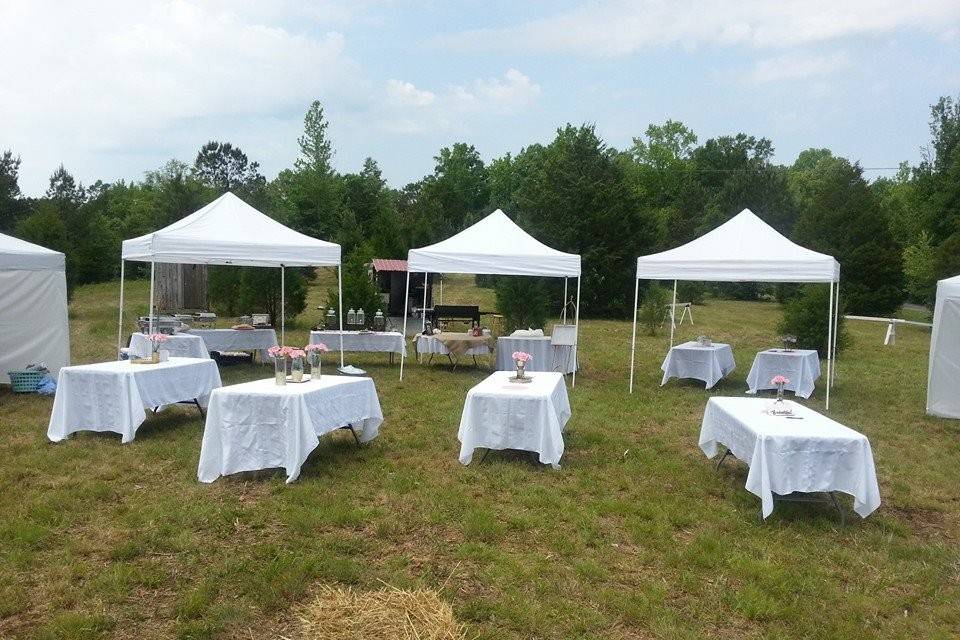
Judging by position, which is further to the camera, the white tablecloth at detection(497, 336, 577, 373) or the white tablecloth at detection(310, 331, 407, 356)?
the white tablecloth at detection(310, 331, 407, 356)

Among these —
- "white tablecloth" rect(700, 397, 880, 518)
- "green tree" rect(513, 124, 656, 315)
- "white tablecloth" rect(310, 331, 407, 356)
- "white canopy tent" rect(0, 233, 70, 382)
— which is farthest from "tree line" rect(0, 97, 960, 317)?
"white tablecloth" rect(700, 397, 880, 518)

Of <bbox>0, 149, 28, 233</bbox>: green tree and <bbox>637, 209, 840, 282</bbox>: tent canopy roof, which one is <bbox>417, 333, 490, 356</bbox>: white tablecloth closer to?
<bbox>637, 209, 840, 282</bbox>: tent canopy roof

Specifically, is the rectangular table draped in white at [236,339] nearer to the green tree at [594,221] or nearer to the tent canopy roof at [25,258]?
the tent canopy roof at [25,258]

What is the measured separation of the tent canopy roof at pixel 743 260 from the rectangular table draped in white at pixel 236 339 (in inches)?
224

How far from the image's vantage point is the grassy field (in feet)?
10.9

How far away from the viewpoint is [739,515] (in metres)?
4.67

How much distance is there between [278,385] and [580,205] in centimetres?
1752

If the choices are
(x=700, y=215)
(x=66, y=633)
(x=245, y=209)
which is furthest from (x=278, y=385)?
(x=700, y=215)

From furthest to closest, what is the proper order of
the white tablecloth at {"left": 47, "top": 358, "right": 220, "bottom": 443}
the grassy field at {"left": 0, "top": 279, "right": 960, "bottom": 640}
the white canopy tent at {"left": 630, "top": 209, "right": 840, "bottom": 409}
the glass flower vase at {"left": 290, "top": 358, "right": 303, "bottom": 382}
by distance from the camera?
1. the white canopy tent at {"left": 630, "top": 209, "right": 840, "bottom": 409}
2. the white tablecloth at {"left": 47, "top": 358, "right": 220, "bottom": 443}
3. the glass flower vase at {"left": 290, "top": 358, "right": 303, "bottom": 382}
4. the grassy field at {"left": 0, "top": 279, "right": 960, "bottom": 640}

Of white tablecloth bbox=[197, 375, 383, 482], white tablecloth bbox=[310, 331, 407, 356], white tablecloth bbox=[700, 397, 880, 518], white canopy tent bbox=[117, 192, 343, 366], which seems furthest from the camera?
white tablecloth bbox=[310, 331, 407, 356]

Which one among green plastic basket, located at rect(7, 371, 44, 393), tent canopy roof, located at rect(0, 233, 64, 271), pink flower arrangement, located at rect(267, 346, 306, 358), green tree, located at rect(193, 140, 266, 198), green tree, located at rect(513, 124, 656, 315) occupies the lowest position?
green plastic basket, located at rect(7, 371, 44, 393)

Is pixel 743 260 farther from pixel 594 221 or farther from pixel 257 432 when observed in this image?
pixel 594 221

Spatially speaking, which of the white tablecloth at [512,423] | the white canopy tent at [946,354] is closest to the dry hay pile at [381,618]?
the white tablecloth at [512,423]

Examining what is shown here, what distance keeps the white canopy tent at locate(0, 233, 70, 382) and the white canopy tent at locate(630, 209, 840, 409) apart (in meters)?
7.09
